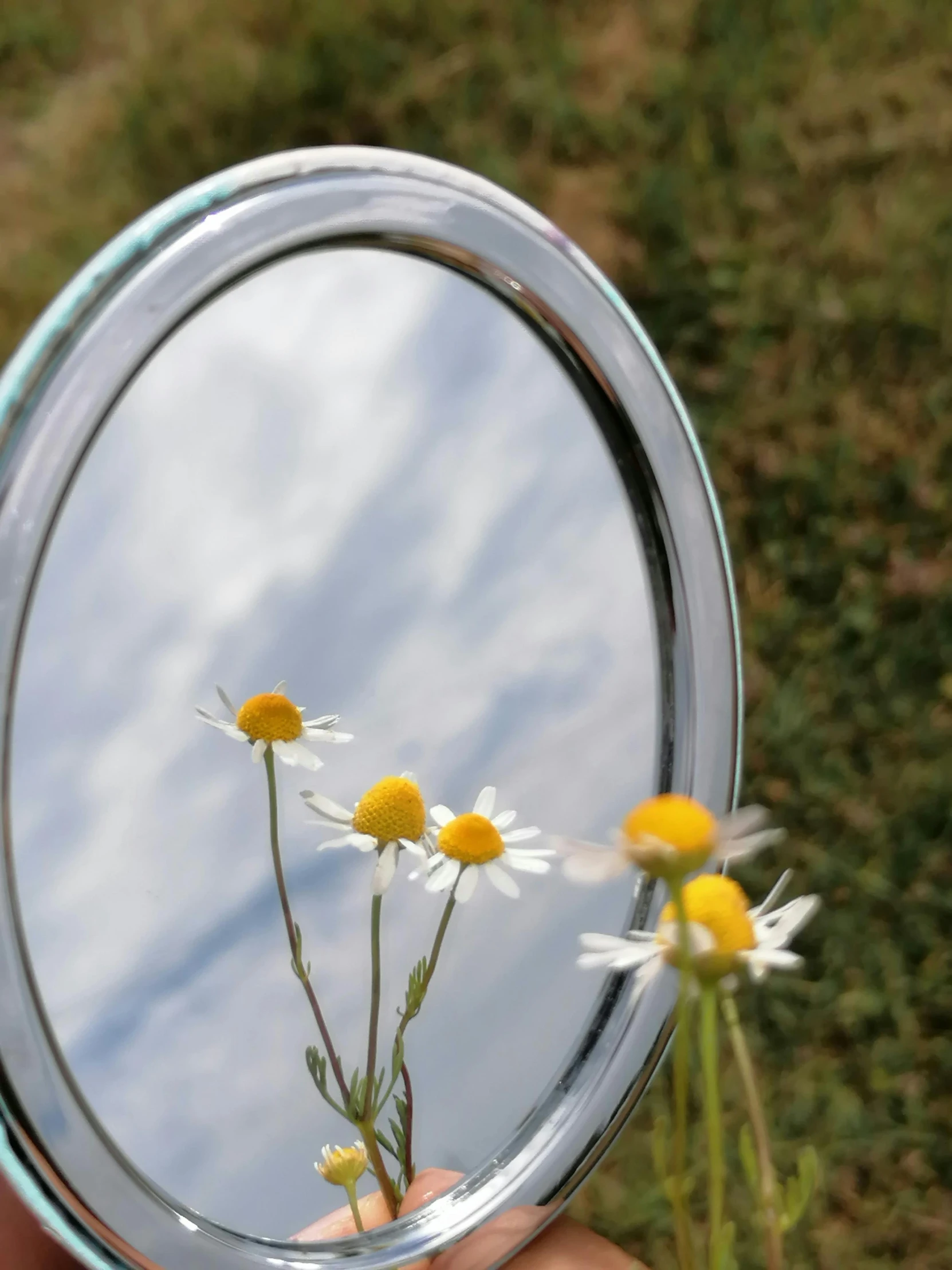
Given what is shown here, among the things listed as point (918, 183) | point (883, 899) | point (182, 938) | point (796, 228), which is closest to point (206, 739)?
point (182, 938)

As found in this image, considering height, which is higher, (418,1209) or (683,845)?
(683,845)

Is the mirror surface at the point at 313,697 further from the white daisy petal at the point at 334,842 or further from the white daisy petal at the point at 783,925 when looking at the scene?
the white daisy petal at the point at 783,925

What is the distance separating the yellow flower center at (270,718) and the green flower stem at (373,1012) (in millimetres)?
71

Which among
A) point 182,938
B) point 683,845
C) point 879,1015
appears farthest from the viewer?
point 879,1015

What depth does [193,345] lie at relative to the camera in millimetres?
402

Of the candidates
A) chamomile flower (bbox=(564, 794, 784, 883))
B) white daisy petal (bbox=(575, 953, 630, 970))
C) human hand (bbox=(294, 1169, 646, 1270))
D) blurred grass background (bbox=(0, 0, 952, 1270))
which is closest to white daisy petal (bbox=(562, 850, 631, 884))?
chamomile flower (bbox=(564, 794, 784, 883))

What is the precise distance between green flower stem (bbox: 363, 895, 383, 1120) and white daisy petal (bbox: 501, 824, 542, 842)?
58 millimetres

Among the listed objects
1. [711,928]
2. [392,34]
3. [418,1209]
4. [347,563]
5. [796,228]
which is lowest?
[418,1209]

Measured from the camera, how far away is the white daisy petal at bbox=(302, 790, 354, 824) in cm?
40

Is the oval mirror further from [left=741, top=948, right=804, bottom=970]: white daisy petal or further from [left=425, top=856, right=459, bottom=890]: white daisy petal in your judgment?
[left=741, top=948, right=804, bottom=970]: white daisy petal

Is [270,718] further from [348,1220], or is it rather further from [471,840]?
[348,1220]

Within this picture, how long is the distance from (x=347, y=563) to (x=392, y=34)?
774 millimetres

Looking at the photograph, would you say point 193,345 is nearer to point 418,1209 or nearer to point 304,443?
point 304,443

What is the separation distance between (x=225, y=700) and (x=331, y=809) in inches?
2.2
